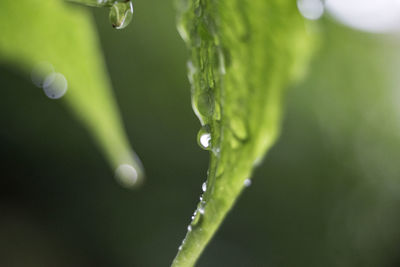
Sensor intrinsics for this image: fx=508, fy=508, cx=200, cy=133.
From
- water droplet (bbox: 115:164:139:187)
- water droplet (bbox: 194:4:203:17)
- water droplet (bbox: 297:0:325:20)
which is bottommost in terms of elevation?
water droplet (bbox: 194:4:203:17)

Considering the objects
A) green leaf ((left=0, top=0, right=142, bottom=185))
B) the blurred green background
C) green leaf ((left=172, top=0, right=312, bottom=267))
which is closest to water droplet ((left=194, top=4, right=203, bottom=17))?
green leaf ((left=172, top=0, right=312, bottom=267))

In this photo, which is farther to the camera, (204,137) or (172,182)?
(172,182)

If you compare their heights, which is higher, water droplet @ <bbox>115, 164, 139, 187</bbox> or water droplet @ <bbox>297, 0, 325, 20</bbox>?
water droplet @ <bbox>297, 0, 325, 20</bbox>

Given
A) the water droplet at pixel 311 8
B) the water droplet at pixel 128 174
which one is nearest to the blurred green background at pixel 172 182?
the water droplet at pixel 128 174

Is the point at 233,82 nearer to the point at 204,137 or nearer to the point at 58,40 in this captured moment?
the point at 204,137

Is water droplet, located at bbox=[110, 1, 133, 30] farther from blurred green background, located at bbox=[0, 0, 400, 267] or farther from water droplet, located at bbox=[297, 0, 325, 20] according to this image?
blurred green background, located at bbox=[0, 0, 400, 267]

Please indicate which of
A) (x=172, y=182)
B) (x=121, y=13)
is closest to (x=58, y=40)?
(x=121, y=13)
